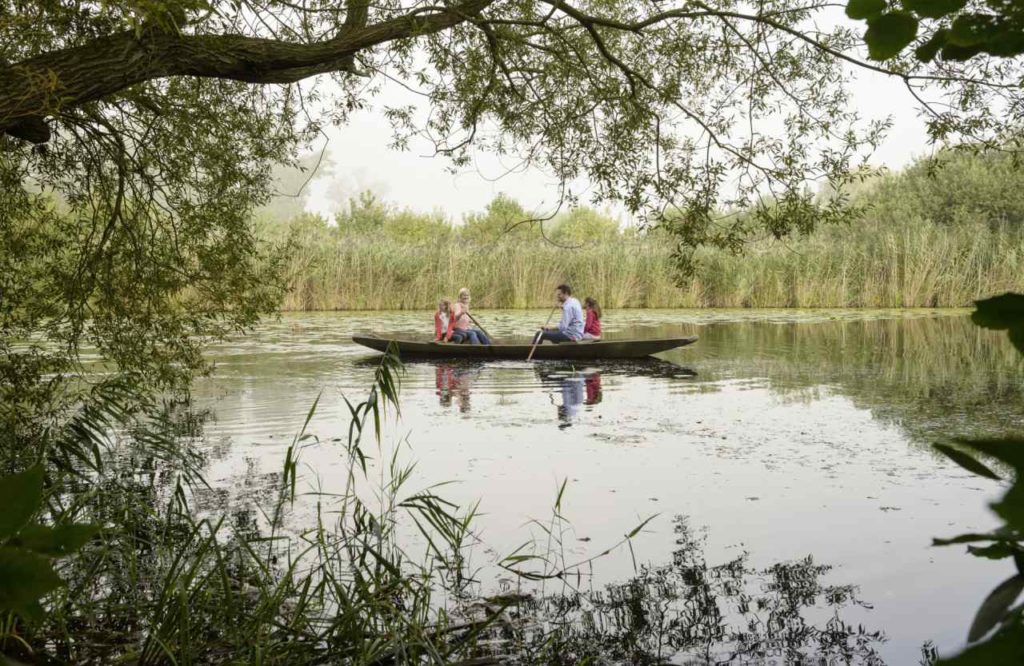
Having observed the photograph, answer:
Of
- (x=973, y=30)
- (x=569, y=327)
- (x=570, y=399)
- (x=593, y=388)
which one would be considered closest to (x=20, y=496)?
(x=973, y=30)

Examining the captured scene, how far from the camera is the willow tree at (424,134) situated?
6.25 meters

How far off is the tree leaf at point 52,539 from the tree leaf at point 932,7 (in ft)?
2.09

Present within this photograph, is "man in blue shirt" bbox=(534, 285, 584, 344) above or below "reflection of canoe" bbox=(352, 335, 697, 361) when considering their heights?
above

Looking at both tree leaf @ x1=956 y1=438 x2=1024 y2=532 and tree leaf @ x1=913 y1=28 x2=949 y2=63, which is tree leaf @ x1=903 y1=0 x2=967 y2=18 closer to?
tree leaf @ x1=913 y1=28 x2=949 y2=63

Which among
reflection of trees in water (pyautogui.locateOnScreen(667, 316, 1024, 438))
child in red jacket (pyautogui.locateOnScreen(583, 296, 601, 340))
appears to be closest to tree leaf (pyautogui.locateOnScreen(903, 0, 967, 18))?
reflection of trees in water (pyautogui.locateOnScreen(667, 316, 1024, 438))

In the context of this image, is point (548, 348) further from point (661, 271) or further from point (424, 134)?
point (661, 271)

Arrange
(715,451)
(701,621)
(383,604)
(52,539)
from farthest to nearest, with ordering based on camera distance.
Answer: (715,451) < (701,621) < (383,604) < (52,539)

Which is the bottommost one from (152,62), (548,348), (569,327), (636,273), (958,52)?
(548,348)

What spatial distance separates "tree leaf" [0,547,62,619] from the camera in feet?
2.15

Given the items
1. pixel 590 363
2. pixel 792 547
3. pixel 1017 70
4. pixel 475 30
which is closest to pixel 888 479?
pixel 792 547

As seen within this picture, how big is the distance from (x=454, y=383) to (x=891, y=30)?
1154 cm

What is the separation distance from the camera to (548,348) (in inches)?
557

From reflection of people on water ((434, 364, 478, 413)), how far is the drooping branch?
192 inches

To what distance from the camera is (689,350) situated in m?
15.5
